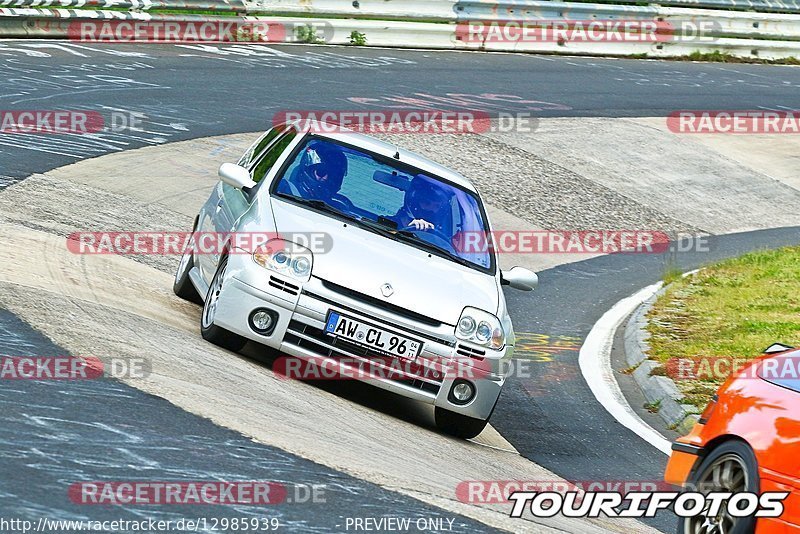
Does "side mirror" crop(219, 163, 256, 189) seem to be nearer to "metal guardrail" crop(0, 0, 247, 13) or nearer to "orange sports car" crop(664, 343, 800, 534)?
"orange sports car" crop(664, 343, 800, 534)

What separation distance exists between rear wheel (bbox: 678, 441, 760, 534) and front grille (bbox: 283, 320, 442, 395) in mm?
2090

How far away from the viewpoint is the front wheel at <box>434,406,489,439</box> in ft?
27.7

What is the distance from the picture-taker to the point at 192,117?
1717cm

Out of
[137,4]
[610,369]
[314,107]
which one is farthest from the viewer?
[137,4]

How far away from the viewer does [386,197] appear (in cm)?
927

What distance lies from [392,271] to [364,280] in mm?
241

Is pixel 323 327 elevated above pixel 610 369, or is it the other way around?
pixel 323 327

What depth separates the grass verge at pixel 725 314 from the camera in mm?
11188

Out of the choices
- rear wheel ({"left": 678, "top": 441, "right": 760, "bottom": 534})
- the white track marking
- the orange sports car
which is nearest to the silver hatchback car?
the white track marking

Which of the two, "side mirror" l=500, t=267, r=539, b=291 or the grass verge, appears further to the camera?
the grass verge

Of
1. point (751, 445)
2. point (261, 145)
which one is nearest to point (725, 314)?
point (261, 145)

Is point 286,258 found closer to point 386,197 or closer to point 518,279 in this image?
point 386,197

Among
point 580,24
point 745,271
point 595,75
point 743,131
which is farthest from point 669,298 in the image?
point 580,24

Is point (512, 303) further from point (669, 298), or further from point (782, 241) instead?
point (782, 241)
